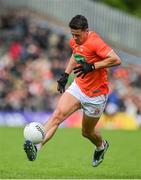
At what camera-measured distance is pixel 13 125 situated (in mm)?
29531

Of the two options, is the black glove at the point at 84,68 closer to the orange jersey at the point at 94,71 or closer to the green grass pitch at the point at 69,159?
the orange jersey at the point at 94,71

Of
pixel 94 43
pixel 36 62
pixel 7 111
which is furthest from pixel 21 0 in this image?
pixel 94 43

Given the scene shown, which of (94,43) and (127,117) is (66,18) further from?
(94,43)

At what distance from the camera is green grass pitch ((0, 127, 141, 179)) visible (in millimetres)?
14391

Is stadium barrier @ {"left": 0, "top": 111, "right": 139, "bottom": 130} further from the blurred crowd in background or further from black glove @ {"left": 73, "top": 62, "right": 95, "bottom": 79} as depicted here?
black glove @ {"left": 73, "top": 62, "right": 95, "bottom": 79}

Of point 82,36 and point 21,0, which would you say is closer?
point 82,36

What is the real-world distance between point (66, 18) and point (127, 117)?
19.7ft

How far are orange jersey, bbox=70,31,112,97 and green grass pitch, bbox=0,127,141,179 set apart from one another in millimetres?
1423

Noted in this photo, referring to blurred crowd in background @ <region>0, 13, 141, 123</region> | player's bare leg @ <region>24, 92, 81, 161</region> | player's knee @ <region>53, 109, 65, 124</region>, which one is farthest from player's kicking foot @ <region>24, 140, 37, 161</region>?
blurred crowd in background @ <region>0, 13, 141, 123</region>

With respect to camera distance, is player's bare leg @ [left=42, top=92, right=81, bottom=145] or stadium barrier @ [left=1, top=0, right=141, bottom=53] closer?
player's bare leg @ [left=42, top=92, right=81, bottom=145]

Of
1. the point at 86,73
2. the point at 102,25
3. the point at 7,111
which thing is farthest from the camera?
the point at 102,25

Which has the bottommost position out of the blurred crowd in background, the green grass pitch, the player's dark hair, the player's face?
the blurred crowd in background

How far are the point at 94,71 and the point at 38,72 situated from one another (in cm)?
1653

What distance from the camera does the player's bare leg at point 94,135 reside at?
14638mm
